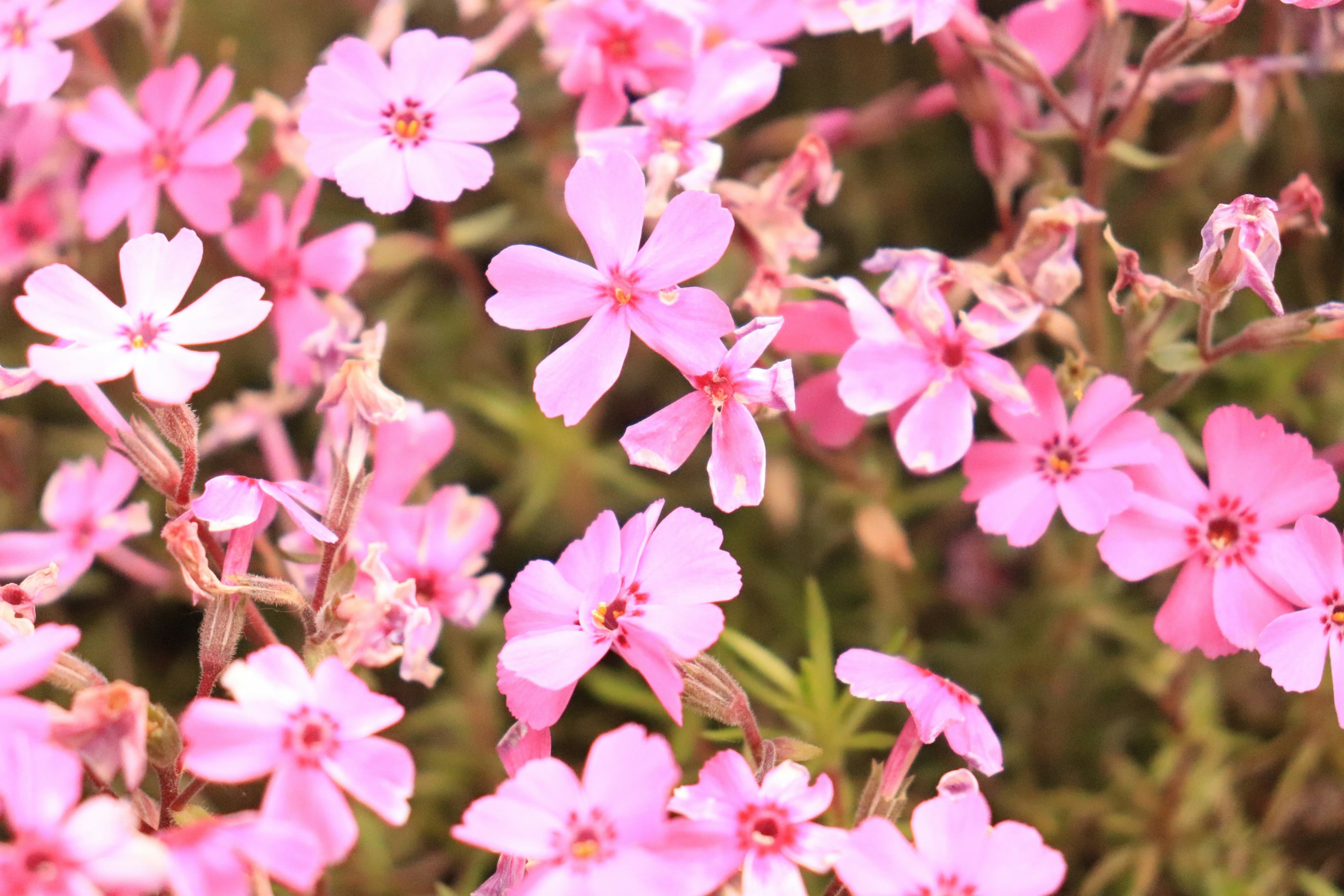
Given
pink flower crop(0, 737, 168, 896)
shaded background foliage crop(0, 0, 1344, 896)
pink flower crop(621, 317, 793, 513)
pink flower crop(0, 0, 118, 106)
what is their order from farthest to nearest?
shaded background foliage crop(0, 0, 1344, 896) → pink flower crop(0, 0, 118, 106) → pink flower crop(621, 317, 793, 513) → pink flower crop(0, 737, 168, 896)

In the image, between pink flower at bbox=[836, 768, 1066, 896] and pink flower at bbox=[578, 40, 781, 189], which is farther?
pink flower at bbox=[578, 40, 781, 189]

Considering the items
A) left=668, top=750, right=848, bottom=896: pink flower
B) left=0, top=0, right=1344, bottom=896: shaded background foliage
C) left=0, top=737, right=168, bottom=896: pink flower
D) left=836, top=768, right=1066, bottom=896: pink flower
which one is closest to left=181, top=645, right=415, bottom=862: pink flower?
left=0, top=737, right=168, bottom=896: pink flower

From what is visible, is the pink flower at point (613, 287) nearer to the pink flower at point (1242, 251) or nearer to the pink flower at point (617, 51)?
the pink flower at point (617, 51)

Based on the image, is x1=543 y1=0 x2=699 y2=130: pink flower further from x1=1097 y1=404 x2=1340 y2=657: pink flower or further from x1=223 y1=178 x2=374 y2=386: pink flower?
x1=1097 y1=404 x2=1340 y2=657: pink flower

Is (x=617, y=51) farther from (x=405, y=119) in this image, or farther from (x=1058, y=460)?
(x=1058, y=460)

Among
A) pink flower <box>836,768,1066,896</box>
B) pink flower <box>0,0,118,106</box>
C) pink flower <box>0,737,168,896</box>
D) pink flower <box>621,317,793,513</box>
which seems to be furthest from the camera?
pink flower <box>0,0,118,106</box>

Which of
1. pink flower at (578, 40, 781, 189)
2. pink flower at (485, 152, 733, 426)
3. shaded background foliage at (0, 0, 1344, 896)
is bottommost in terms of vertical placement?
shaded background foliage at (0, 0, 1344, 896)

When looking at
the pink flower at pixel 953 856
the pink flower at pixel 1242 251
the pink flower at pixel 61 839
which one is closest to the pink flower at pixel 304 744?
the pink flower at pixel 61 839

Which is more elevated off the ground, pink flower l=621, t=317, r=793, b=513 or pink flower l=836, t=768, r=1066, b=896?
pink flower l=621, t=317, r=793, b=513
